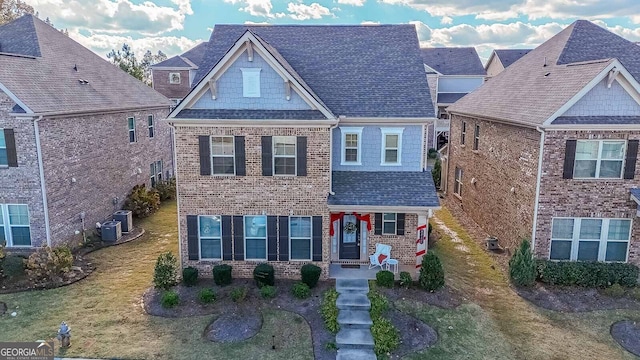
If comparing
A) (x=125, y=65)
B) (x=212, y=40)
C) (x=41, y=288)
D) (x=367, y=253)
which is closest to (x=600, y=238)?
(x=367, y=253)

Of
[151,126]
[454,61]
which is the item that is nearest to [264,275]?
[151,126]

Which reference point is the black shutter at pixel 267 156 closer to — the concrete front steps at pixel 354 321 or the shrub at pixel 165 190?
the concrete front steps at pixel 354 321

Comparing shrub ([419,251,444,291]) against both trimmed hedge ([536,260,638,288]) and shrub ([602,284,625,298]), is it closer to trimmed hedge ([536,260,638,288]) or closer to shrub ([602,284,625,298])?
trimmed hedge ([536,260,638,288])

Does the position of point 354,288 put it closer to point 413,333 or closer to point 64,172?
point 413,333

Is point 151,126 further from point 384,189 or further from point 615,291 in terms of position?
point 615,291

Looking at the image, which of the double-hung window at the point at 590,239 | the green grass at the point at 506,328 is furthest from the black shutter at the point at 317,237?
the double-hung window at the point at 590,239

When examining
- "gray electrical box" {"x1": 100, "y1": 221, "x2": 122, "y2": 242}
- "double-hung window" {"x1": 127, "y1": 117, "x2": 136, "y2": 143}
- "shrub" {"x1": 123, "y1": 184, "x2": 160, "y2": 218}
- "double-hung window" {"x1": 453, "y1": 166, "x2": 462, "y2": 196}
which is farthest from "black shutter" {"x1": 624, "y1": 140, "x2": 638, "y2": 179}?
"double-hung window" {"x1": 127, "y1": 117, "x2": 136, "y2": 143}
